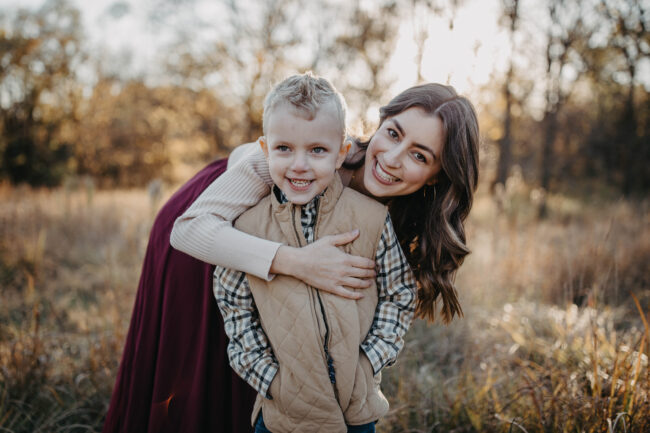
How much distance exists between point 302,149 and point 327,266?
41 centimetres

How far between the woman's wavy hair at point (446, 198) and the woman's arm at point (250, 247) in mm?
384

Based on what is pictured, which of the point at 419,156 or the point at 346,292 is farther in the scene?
the point at 419,156

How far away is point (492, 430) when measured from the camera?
88.5 inches

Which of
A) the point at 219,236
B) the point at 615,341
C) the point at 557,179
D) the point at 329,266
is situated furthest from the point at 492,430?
the point at 557,179

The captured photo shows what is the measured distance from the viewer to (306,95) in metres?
1.41

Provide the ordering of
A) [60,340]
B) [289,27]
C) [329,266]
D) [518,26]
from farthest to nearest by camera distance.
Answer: [289,27], [518,26], [60,340], [329,266]

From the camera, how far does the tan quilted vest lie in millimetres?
1380

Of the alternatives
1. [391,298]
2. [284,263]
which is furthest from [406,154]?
[284,263]

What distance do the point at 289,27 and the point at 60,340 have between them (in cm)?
1220

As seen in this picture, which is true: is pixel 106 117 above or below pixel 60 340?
above

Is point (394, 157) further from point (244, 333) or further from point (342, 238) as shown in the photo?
point (244, 333)

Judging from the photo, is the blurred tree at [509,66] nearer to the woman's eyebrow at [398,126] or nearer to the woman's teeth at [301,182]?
the woman's eyebrow at [398,126]

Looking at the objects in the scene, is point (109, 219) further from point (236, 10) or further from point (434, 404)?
point (236, 10)

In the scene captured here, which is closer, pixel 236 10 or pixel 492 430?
pixel 492 430
